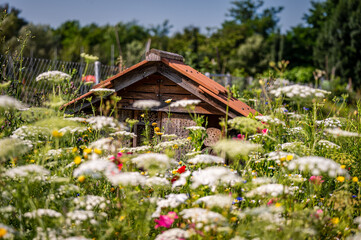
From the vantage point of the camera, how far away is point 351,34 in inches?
1058

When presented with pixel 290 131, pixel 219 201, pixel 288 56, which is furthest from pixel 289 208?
pixel 288 56

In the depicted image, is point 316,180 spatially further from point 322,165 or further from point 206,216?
point 206,216

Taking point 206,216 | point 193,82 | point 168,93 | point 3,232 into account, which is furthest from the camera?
point 168,93

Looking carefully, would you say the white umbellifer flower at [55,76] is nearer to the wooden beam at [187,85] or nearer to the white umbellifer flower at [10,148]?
the white umbellifer flower at [10,148]

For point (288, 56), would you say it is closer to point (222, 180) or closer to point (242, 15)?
point (242, 15)

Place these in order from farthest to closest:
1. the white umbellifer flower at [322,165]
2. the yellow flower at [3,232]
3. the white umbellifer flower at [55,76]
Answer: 1. the white umbellifer flower at [55,76]
2. the white umbellifer flower at [322,165]
3. the yellow flower at [3,232]

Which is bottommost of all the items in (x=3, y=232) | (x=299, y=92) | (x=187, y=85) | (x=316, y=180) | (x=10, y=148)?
(x=3, y=232)

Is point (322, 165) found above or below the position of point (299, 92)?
below

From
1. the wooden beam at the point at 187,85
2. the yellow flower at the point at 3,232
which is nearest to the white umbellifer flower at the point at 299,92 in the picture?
the wooden beam at the point at 187,85

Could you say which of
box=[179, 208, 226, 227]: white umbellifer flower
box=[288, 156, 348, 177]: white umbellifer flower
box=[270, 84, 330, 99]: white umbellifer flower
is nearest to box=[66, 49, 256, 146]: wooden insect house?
box=[270, 84, 330, 99]: white umbellifer flower

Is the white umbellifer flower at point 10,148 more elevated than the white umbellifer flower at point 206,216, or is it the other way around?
the white umbellifer flower at point 10,148

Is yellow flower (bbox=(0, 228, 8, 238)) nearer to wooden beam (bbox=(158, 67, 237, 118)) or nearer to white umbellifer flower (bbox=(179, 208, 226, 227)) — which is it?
white umbellifer flower (bbox=(179, 208, 226, 227))

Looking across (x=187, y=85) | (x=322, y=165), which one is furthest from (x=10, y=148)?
(x=187, y=85)

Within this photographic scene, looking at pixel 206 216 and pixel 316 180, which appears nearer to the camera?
pixel 206 216
